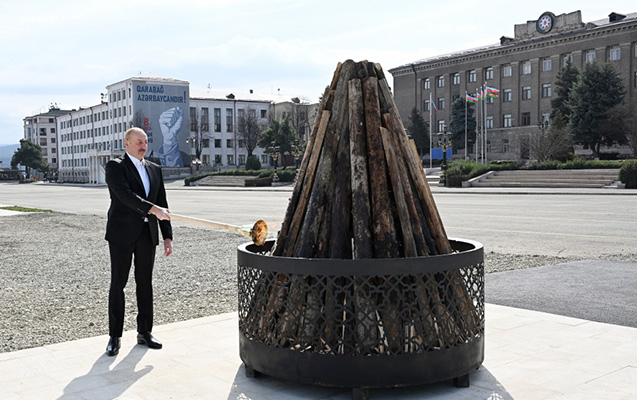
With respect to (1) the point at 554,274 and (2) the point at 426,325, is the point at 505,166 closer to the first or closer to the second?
(1) the point at 554,274

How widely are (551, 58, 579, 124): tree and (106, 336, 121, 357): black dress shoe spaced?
69395 mm

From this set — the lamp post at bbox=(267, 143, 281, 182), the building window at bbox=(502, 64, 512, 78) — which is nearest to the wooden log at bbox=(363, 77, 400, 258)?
the lamp post at bbox=(267, 143, 281, 182)

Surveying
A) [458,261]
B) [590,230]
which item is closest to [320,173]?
[458,261]

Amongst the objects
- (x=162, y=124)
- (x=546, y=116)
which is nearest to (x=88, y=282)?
(x=546, y=116)

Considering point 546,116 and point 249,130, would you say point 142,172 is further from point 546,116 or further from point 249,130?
→ point 249,130

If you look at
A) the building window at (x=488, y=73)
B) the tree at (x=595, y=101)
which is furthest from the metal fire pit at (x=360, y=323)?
the building window at (x=488, y=73)

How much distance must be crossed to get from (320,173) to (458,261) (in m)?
1.12

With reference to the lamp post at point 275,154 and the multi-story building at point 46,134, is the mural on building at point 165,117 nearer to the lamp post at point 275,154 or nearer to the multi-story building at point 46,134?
the lamp post at point 275,154

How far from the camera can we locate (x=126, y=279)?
5.46 meters

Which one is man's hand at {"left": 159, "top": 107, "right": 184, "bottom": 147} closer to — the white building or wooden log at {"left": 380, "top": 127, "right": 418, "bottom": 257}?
the white building

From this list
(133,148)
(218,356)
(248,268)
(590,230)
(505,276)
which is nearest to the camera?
(248,268)

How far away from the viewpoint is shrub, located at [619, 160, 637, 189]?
39.2 meters

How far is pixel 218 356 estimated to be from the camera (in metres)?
5.05

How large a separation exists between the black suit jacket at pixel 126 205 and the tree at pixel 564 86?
68967 mm
